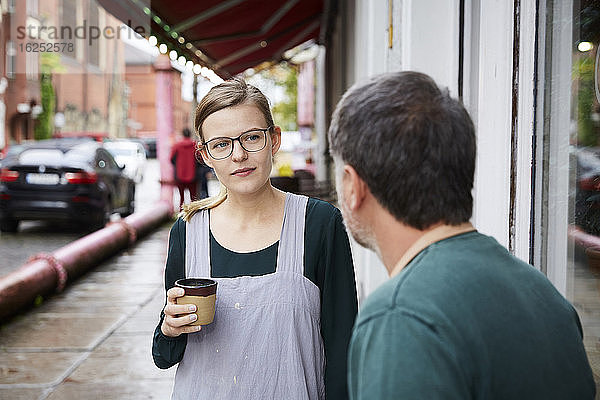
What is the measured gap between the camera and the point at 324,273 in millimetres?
2072

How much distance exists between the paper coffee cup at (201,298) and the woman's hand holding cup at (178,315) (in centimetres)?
1

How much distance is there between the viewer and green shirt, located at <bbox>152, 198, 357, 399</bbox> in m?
2.04

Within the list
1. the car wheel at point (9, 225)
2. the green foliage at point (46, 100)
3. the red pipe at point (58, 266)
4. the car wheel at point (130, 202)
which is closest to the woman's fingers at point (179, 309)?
the red pipe at point (58, 266)

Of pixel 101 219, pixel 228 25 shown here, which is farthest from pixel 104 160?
pixel 228 25

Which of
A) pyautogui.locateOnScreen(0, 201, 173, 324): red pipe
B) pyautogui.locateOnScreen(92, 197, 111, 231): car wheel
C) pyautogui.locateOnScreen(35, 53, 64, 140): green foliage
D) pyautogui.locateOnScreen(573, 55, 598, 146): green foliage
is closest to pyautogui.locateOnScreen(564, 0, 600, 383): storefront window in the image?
pyautogui.locateOnScreen(573, 55, 598, 146): green foliage

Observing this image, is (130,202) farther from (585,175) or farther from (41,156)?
(585,175)

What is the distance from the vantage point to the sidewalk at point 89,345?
4.84 metres

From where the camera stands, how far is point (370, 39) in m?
5.31

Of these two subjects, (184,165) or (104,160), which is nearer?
(104,160)

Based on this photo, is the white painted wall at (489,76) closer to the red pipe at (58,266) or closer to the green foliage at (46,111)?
the red pipe at (58,266)

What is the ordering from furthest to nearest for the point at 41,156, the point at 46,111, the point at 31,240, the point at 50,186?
the point at 46,111, the point at 41,156, the point at 50,186, the point at 31,240

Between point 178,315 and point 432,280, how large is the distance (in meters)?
1.01

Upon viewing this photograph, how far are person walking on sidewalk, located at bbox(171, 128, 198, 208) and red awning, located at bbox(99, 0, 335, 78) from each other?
169cm

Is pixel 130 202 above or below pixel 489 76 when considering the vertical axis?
below
